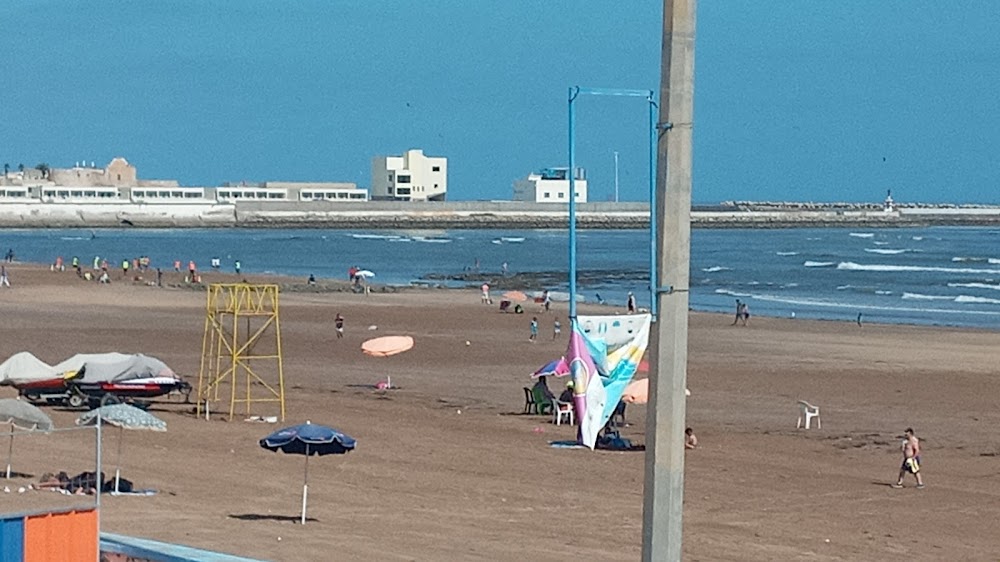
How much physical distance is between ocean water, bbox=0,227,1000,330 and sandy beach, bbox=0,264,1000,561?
16.7m

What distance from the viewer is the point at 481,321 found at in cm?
4431

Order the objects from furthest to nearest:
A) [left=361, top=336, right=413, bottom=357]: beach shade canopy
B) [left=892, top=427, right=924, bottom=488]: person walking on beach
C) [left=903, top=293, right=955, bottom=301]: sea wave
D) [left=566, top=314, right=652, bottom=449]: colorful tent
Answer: [left=903, top=293, right=955, bottom=301]: sea wave → [left=361, top=336, right=413, bottom=357]: beach shade canopy → [left=892, top=427, right=924, bottom=488]: person walking on beach → [left=566, top=314, right=652, bottom=449]: colorful tent

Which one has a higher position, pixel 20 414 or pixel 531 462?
pixel 20 414

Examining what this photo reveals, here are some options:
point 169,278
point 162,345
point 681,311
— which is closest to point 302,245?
point 169,278

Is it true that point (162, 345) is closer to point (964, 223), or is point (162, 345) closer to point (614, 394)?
point (614, 394)

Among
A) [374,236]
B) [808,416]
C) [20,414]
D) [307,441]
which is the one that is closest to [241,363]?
[808,416]

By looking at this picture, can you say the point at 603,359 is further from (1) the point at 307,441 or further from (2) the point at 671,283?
(2) the point at 671,283

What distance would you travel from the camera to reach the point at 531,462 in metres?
19.2

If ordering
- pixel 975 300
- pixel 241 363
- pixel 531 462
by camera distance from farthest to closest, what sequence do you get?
pixel 975 300
pixel 241 363
pixel 531 462

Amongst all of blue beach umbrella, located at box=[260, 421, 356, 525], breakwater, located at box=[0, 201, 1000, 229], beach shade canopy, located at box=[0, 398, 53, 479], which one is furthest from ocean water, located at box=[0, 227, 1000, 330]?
beach shade canopy, located at box=[0, 398, 53, 479]

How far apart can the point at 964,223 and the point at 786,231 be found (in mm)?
38205

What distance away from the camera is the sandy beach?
13.9 meters

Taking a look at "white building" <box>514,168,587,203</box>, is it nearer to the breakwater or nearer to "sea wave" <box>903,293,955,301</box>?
→ the breakwater

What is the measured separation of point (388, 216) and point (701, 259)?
205 ft
